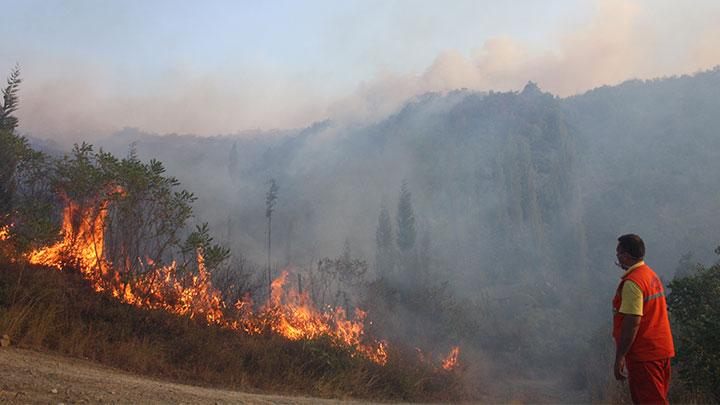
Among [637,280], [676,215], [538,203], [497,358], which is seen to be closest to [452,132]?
[538,203]

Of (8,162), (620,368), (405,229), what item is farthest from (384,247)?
(620,368)

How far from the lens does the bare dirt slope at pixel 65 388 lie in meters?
5.49

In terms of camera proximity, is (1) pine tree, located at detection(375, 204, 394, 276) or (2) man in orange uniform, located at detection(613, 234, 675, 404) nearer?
(2) man in orange uniform, located at detection(613, 234, 675, 404)

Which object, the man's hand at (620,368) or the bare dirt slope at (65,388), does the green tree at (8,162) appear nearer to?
the bare dirt slope at (65,388)

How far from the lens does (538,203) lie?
94.4 meters

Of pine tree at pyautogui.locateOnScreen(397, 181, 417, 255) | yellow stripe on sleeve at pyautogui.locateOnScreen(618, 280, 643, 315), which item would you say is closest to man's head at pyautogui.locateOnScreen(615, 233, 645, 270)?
yellow stripe on sleeve at pyautogui.locateOnScreen(618, 280, 643, 315)

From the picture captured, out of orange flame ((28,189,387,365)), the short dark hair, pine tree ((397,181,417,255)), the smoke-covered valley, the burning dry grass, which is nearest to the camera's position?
the short dark hair

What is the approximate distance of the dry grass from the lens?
31.1ft

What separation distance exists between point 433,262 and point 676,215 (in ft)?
149

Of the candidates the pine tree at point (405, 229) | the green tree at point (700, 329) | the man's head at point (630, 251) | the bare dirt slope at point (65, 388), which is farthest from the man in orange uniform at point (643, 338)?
the pine tree at point (405, 229)

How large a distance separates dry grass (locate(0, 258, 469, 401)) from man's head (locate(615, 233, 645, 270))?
7535mm

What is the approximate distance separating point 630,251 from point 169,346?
9.24m

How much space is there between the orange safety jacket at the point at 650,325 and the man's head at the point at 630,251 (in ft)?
0.47

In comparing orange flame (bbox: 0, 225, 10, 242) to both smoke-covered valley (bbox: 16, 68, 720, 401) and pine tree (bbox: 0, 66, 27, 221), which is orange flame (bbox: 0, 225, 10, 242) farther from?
smoke-covered valley (bbox: 16, 68, 720, 401)
